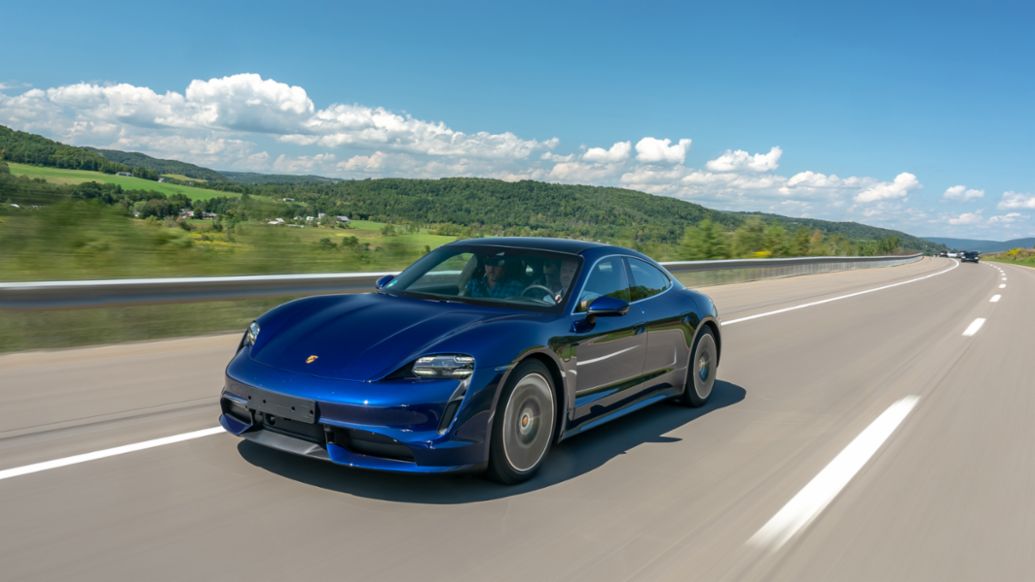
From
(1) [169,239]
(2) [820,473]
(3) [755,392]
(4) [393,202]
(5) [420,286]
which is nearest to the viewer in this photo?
(2) [820,473]

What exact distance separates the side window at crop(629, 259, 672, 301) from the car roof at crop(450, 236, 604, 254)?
315 mm

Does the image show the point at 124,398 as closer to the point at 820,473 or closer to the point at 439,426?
the point at 439,426

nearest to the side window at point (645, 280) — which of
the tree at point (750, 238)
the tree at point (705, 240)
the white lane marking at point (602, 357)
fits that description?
the white lane marking at point (602, 357)

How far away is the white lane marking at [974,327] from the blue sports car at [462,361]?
914 centimetres

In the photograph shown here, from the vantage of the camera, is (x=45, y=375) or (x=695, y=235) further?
(x=695, y=235)

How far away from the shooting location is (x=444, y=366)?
4195 millimetres

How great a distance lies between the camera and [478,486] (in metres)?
4.47

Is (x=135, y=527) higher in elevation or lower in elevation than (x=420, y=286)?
lower

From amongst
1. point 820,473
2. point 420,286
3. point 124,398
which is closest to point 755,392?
point 820,473

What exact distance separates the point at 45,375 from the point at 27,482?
9.79 feet

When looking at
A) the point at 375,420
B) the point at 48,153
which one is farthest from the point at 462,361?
the point at 48,153

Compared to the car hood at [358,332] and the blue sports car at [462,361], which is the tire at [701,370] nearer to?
the blue sports car at [462,361]

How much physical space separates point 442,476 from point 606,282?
1882mm

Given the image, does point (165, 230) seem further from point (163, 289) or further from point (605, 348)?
point (605, 348)
